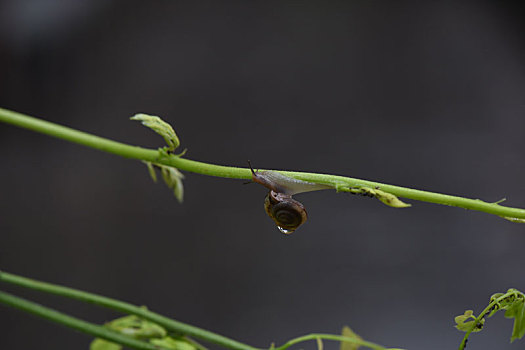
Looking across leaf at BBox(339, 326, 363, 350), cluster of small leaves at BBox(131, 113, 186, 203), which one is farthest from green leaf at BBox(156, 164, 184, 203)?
leaf at BBox(339, 326, 363, 350)

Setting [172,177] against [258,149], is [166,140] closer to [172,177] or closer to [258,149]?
[172,177]

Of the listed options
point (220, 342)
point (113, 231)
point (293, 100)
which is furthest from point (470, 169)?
point (220, 342)

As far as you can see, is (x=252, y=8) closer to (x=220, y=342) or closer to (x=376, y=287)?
(x=376, y=287)

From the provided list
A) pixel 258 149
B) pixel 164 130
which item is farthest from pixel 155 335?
pixel 258 149

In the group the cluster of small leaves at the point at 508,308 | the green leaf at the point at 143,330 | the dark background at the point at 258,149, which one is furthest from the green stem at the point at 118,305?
the dark background at the point at 258,149

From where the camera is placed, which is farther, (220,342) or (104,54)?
(104,54)

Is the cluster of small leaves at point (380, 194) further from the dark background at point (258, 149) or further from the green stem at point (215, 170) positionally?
the dark background at point (258, 149)
